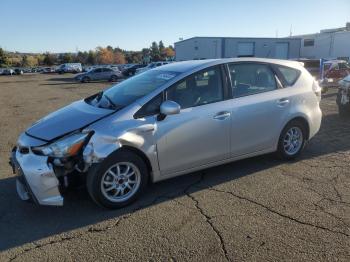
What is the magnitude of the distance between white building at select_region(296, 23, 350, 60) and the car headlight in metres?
57.0

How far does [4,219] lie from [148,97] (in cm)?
210

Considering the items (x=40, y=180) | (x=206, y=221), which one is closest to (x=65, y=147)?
(x=40, y=180)

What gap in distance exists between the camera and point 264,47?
2285 inches

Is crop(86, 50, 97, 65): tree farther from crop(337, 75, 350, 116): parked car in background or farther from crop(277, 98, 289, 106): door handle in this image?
crop(277, 98, 289, 106): door handle

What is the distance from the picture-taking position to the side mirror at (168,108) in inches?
161

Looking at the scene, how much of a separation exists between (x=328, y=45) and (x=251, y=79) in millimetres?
58367

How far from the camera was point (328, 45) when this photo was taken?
56938mm

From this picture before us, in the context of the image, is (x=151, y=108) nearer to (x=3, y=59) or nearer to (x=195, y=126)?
(x=195, y=126)

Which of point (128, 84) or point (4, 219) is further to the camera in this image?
point (128, 84)

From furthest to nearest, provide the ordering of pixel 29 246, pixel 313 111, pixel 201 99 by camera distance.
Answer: pixel 313 111 < pixel 201 99 < pixel 29 246

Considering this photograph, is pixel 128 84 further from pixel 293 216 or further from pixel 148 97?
pixel 293 216

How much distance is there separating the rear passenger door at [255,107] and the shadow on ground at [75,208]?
429mm

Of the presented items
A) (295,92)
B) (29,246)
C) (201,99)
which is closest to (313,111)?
(295,92)

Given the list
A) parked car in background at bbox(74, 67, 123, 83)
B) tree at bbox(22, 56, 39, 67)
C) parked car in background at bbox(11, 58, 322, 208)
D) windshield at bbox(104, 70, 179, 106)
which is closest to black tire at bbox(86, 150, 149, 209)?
parked car in background at bbox(11, 58, 322, 208)
